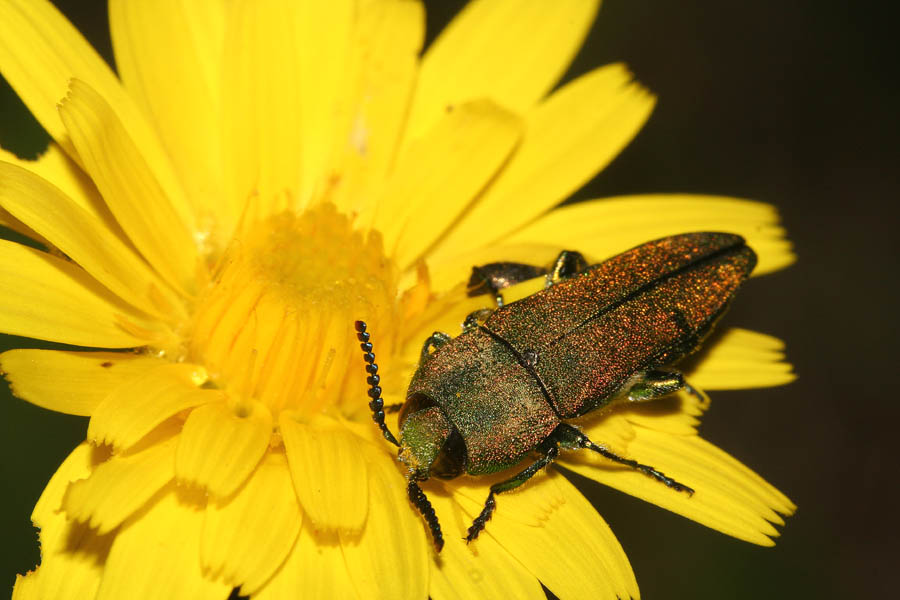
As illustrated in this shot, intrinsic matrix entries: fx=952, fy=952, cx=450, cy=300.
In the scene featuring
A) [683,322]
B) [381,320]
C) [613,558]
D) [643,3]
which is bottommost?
[613,558]

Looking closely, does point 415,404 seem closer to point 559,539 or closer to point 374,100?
point 559,539

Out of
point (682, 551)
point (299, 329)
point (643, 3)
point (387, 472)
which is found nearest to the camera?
point (387, 472)

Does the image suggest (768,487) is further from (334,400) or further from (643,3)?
(643,3)

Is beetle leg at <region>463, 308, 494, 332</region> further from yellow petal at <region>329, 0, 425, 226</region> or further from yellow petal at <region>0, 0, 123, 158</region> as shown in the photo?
yellow petal at <region>0, 0, 123, 158</region>

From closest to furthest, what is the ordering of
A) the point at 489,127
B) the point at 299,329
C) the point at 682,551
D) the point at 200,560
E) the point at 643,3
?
the point at 200,560, the point at 299,329, the point at 489,127, the point at 682,551, the point at 643,3

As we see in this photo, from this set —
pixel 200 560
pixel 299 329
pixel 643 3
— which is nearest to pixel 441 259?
pixel 299 329

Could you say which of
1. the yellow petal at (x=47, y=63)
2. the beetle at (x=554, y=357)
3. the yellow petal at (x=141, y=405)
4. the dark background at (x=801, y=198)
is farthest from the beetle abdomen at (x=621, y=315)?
the dark background at (x=801, y=198)
